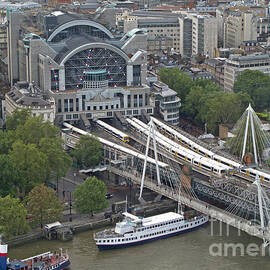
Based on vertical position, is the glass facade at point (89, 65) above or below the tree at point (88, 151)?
above

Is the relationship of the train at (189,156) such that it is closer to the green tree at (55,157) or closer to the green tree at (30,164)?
the green tree at (55,157)

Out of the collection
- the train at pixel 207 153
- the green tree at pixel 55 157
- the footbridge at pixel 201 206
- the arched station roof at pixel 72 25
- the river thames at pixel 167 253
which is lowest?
the river thames at pixel 167 253

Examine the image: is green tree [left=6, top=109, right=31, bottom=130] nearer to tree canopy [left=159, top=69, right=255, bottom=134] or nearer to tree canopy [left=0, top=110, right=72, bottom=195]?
tree canopy [left=0, top=110, right=72, bottom=195]

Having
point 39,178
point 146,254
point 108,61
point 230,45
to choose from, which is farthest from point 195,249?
point 230,45

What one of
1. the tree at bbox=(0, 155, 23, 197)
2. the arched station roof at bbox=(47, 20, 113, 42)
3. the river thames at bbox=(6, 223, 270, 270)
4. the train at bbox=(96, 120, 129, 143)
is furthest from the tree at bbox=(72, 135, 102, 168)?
the arched station roof at bbox=(47, 20, 113, 42)

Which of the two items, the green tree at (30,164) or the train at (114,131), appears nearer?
the green tree at (30,164)

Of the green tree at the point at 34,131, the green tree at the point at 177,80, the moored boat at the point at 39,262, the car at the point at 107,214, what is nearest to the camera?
the moored boat at the point at 39,262

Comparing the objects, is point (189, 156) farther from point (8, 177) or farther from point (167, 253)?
point (8, 177)

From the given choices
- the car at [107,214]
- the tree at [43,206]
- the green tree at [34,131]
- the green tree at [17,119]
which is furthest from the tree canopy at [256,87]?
the tree at [43,206]
